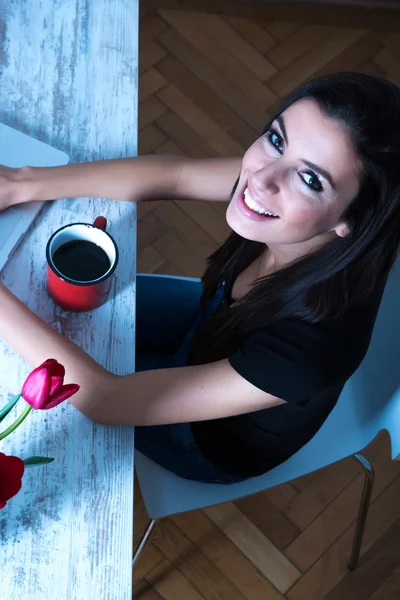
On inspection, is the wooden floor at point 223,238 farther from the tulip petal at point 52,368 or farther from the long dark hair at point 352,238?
the tulip petal at point 52,368

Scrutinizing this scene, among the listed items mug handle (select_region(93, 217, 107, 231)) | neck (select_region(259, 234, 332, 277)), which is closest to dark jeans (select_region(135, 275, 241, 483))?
neck (select_region(259, 234, 332, 277))

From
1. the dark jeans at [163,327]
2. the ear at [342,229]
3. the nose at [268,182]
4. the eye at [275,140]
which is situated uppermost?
the eye at [275,140]

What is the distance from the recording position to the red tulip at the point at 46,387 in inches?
25.2

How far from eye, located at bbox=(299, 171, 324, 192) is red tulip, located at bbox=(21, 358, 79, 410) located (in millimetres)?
370

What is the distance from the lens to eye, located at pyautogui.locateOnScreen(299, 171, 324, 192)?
824mm

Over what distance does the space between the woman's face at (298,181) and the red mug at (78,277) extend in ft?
0.53

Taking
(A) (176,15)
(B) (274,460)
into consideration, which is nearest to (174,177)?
(B) (274,460)

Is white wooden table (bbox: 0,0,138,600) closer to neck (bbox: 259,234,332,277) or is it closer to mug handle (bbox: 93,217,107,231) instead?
mug handle (bbox: 93,217,107,231)

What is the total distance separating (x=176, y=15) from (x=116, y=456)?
155cm

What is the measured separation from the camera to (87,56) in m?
1.03

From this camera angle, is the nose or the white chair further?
the white chair

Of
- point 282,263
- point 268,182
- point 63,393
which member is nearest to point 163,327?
point 282,263

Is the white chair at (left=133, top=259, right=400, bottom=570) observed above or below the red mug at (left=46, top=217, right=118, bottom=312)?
below

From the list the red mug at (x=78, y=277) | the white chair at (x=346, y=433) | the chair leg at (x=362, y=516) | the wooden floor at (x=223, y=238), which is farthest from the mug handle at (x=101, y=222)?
the wooden floor at (x=223, y=238)
